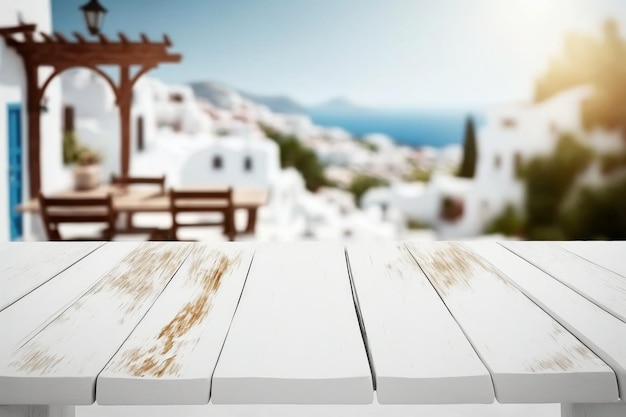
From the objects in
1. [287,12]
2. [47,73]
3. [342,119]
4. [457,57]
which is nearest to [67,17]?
[287,12]

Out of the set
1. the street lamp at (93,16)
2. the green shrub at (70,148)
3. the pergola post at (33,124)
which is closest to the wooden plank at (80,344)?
the street lamp at (93,16)

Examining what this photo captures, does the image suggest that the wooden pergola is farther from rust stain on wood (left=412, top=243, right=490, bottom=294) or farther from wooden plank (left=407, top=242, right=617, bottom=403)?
wooden plank (left=407, top=242, right=617, bottom=403)

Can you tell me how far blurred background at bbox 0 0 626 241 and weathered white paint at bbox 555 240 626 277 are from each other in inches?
273

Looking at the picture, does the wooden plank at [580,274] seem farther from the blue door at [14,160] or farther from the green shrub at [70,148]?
the green shrub at [70,148]

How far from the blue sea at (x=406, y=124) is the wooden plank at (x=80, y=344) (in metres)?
41.6

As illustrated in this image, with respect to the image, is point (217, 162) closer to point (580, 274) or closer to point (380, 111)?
point (580, 274)

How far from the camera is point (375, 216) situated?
→ 2912 cm

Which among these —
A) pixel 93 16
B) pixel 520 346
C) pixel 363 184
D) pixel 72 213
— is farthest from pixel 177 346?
pixel 363 184

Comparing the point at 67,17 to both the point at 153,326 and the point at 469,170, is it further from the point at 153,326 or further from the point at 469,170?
the point at 153,326

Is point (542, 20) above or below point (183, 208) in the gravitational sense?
above

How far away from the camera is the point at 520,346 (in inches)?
29.6

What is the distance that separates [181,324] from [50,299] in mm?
220

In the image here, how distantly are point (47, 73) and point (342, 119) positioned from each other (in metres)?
35.3

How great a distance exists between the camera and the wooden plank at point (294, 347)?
0.66 metres
